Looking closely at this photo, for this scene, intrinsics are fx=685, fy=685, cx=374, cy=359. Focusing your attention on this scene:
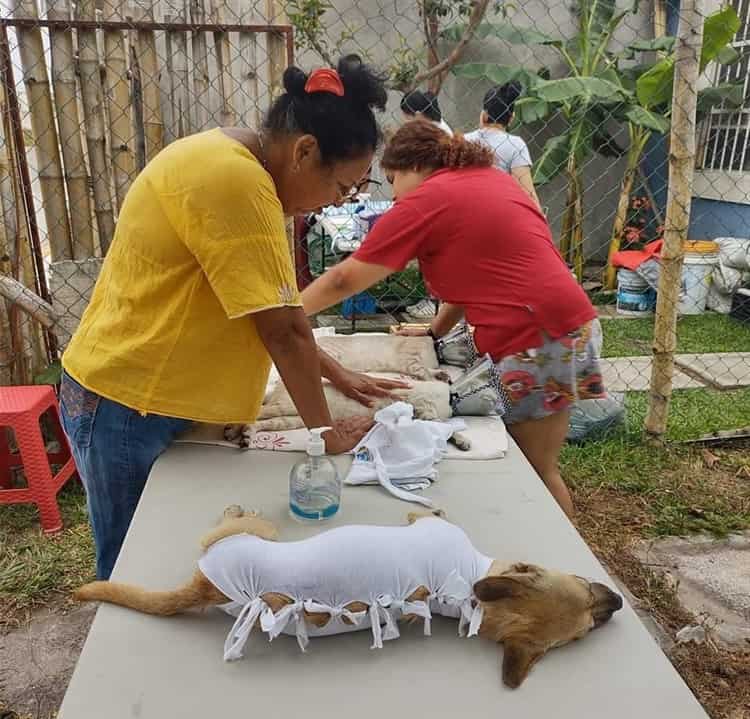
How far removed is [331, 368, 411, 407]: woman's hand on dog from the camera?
1972mm

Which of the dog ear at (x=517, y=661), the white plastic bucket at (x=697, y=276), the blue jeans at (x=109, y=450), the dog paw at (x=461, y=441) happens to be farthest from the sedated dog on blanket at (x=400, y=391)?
the white plastic bucket at (x=697, y=276)

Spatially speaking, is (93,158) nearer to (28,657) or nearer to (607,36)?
(28,657)

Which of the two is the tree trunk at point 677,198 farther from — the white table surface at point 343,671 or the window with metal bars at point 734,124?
the window with metal bars at point 734,124

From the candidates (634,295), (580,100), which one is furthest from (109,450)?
(580,100)

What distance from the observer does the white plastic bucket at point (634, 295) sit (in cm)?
616

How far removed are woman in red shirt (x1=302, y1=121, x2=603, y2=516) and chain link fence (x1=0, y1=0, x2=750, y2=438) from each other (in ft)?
3.63

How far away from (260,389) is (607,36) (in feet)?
20.6

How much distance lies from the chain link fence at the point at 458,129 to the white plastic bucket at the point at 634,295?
20 mm

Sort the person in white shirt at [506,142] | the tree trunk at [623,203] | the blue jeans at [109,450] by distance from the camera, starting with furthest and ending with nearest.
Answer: the tree trunk at [623,203] < the person in white shirt at [506,142] < the blue jeans at [109,450]

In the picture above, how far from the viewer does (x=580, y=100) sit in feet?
21.1

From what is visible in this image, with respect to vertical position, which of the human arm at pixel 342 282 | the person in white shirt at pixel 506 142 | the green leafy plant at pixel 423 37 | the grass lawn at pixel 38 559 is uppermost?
the green leafy plant at pixel 423 37

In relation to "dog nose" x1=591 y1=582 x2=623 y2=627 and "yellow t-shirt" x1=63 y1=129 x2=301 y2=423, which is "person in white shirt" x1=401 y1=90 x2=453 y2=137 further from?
"dog nose" x1=591 y1=582 x2=623 y2=627

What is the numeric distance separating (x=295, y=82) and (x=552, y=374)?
3.84ft

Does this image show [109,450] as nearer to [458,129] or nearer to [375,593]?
[375,593]
